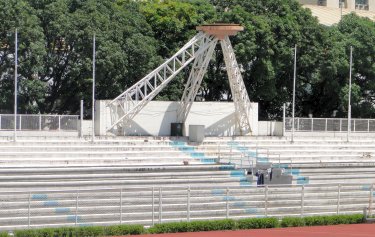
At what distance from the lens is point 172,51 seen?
51.7m

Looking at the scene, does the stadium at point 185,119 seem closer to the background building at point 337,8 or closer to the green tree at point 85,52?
the green tree at point 85,52

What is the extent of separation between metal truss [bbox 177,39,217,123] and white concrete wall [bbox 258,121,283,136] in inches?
169

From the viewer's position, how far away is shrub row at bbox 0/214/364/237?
88.1 ft

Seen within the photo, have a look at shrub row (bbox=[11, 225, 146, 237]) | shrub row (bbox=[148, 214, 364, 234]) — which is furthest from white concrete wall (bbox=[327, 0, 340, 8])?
shrub row (bbox=[11, 225, 146, 237])

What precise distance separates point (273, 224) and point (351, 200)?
3864 mm

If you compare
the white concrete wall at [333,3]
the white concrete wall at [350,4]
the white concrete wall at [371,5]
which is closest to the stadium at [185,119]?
the white concrete wall at [333,3]

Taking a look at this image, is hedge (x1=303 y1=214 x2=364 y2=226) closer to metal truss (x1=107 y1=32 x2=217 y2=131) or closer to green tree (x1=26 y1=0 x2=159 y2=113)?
metal truss (x1=107 y1=32 x2=217 y2=131)

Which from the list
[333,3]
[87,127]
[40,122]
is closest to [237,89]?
[87,127]

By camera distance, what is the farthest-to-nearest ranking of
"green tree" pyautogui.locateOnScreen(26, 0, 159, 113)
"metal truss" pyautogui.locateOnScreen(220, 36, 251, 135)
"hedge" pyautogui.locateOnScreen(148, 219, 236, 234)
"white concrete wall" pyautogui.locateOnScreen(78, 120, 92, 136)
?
"green tree" pyautogui.locateOnScreen(26, 0, 159, 113) → "metal truss" pyautogui.locateOnScreen(220, 36, 251, 135) → "white concrete wall" pyautogui.locateOnScreen(78, 120, 92, 136) → "hedge" pyautogui.locateOnScreen(148, 219, 236, 234)

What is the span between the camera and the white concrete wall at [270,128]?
4984 cm

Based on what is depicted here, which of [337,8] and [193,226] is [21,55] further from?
[337,8]

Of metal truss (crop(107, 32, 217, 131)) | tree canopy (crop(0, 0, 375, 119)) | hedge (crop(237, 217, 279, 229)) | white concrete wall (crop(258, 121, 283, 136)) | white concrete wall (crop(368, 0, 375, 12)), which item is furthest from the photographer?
white concrete wall (crop(368, 0, 375, 12))

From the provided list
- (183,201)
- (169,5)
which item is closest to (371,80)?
(169,5)

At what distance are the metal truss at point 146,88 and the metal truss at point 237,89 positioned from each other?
909mm
